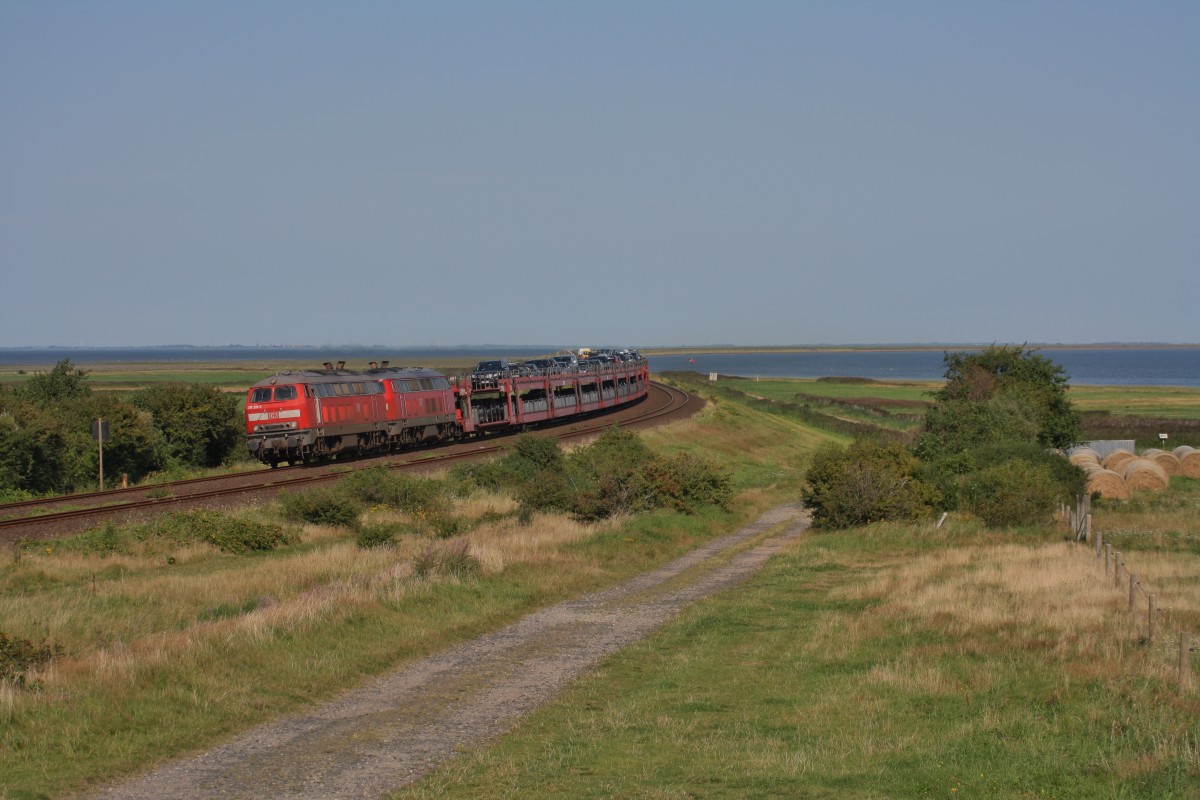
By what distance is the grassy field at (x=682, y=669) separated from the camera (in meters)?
11.0

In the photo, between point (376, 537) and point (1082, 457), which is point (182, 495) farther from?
point (1082, 457)

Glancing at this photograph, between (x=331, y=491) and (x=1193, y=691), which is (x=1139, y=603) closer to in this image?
(x=1193, y=691)

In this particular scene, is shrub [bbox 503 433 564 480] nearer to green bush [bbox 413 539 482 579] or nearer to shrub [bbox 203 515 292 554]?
shrub [bbox 203 515 292 554]

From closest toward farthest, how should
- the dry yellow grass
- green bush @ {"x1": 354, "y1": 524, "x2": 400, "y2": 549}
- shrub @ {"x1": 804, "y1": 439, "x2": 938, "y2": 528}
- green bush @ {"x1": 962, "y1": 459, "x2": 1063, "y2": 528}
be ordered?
the dry yellow grass, green bush @ {"x1": 354, "y1": 524, "x2": 400, "y2": 549}, shrub @ {"x1": 804, "y1": 439, "x2": 938, "y2": 528}, green bush @ {"x1": 962, "y1": 459, "x2": 1063, "y2": 528}

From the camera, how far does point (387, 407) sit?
4966 cm

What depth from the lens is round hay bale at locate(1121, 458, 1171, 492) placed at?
52.7 metres

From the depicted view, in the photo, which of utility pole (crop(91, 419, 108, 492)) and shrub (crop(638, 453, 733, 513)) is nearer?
shrub (crop(638, 453, 733, 513))

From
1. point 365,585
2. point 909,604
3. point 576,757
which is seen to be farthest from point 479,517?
point 576,757

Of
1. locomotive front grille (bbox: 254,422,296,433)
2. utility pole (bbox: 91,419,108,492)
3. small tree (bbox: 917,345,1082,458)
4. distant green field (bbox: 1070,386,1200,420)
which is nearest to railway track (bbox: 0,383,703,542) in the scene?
locomotive front grille (bbox: 254,422,296,433)

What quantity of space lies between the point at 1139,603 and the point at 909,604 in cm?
390

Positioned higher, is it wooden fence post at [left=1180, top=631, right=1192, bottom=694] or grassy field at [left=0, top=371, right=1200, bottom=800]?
wooden fence post at [left=1180, top=631, right=1192, bottom=694]

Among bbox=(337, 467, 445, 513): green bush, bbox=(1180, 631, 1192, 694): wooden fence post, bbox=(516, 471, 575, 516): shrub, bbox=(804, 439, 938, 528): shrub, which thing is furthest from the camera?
bbox=(804, 439, 938, 528): shrub

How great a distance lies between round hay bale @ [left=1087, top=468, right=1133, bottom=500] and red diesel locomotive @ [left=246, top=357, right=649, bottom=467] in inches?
1122

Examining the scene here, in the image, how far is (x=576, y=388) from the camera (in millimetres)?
72312
